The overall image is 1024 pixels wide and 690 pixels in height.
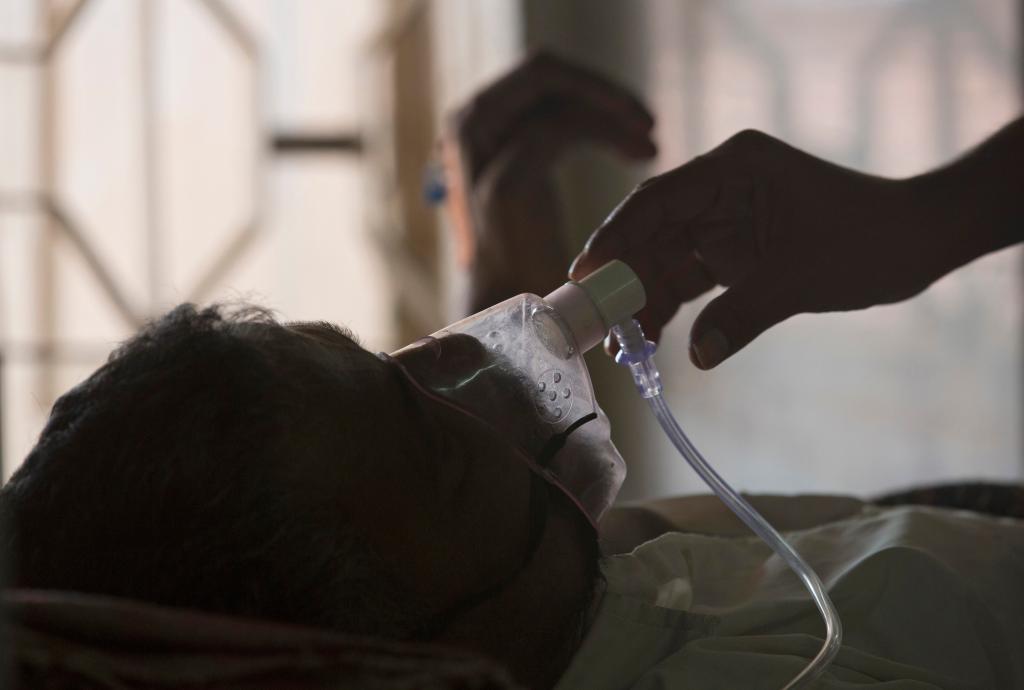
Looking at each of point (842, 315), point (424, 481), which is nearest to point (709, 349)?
point (424, 481)

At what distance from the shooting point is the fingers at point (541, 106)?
154cm

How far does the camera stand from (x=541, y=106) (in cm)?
171

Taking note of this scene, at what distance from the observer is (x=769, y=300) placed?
1066 millimetres

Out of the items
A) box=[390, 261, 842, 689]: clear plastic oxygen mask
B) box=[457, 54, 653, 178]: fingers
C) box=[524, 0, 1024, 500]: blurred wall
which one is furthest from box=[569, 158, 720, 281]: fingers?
box=[524, 0, 1024, 500]: blurred wall

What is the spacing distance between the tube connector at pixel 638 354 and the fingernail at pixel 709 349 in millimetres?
45

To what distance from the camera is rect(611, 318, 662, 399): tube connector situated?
964mm

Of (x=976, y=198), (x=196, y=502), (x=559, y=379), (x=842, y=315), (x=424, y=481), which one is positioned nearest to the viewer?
(x=196, y=502)

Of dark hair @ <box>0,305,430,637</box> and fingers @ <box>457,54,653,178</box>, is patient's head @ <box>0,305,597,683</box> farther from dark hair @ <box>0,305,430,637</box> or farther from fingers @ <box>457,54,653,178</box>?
fingers @ <box>457,54,653,178</box>

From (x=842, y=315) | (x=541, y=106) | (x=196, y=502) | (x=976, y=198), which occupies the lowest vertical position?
(x=842, y=315)

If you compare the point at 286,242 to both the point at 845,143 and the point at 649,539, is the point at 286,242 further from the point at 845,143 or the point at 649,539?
the point at 649,539

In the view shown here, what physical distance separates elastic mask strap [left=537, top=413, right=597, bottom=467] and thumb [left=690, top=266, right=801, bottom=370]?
12 cm

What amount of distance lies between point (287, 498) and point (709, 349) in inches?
17.1

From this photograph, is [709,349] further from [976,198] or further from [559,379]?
[976,198]

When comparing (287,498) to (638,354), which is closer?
(287,498)
